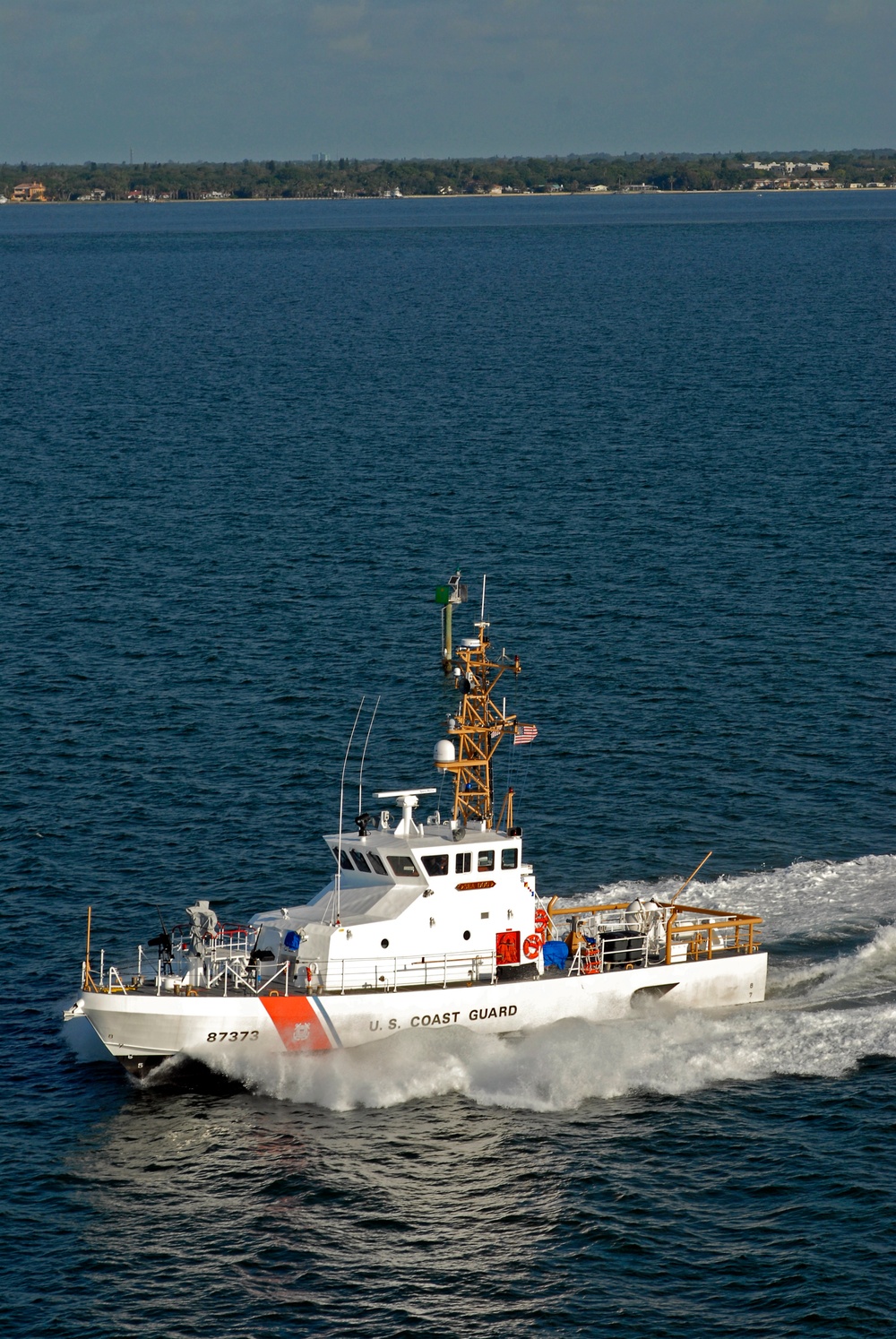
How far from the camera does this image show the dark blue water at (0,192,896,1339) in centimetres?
3544

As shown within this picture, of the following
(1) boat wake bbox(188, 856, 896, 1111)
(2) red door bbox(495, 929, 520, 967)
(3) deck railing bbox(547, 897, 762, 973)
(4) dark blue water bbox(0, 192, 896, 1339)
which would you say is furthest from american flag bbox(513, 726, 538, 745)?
(4) dark blue water bbox(0, 192, 896, 1339)

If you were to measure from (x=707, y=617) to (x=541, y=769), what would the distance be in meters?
20.4

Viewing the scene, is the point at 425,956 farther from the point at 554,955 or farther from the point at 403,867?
the point at 554,955

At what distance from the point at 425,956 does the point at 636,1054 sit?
5798 millimetres

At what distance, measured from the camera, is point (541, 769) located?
63.6 m

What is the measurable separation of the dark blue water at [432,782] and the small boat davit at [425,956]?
3.74 ft

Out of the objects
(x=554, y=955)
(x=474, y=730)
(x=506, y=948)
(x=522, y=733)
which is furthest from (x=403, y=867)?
(x=522, y=733)

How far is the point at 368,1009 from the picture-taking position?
42938 mm

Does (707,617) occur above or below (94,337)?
below

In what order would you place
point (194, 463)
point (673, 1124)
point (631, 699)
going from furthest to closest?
point (194, 463) < point (631, 699) < point (673, 1124)

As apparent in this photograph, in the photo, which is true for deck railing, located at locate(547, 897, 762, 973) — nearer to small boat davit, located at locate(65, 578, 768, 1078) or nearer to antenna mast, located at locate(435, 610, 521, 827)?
small boat davit, located at locate(65, 578, 768, 1078)

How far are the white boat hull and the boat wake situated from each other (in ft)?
1.34

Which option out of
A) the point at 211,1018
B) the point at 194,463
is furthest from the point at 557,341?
the point at 211,1018

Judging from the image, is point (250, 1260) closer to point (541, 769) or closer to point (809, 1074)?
point (809, 1074)
